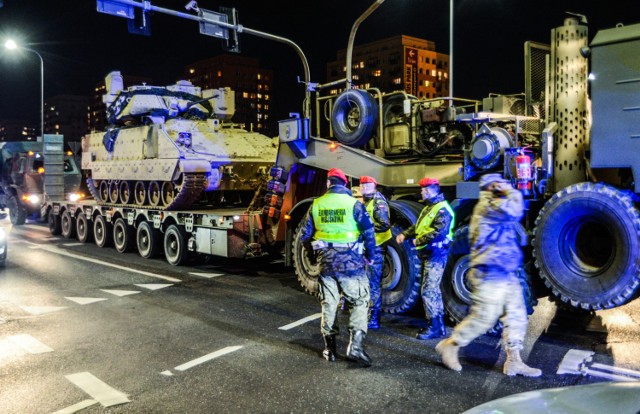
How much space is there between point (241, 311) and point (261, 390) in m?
3.31

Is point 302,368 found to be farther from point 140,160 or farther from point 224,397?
point 140,160

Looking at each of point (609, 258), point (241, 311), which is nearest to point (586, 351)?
point (609, 258)

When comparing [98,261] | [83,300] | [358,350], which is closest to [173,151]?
[98,261]

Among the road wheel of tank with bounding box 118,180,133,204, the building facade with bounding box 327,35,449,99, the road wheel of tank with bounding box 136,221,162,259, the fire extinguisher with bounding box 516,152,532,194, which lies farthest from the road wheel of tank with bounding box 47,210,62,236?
the building facade with bounding box 327,35,449,99

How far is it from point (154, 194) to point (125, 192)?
180cm

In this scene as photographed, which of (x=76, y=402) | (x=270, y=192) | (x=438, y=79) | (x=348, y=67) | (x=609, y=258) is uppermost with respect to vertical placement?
(x=438, y=79)

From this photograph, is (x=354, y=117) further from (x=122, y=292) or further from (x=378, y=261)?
(x=122, y=292)

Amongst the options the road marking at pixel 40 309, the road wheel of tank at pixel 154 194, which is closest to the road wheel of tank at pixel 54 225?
the road wheel of tank at pixel 154 194

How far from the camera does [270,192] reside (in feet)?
35.8

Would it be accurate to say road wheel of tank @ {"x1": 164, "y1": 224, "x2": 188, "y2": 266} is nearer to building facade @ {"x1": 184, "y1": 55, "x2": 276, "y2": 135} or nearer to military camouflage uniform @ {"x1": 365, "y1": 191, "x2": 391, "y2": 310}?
military camouflage uniform @ {"x1": 365, "y1": 191, "x2": 391, "y2": 310}

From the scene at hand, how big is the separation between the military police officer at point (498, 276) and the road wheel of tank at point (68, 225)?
16.1m

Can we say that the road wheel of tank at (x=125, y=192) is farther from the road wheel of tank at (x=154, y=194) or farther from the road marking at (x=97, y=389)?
the road marking at (x=97, y=389)

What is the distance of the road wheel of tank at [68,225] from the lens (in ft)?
62.5

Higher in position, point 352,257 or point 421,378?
point 352,257
